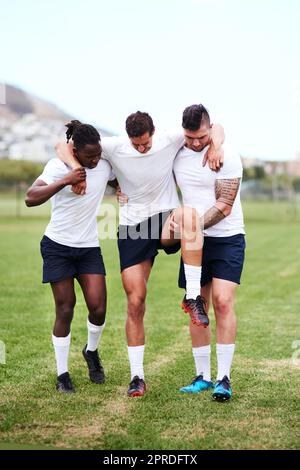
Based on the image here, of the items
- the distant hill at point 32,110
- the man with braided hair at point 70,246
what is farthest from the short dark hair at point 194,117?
the distant hill at point 32,110

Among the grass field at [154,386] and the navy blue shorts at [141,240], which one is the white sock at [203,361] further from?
the navy blue shorts at [141,240]

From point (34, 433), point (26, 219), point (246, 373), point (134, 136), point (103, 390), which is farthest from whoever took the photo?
point (26, 219)

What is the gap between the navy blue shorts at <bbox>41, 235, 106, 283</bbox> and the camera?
650cm

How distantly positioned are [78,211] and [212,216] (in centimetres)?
116

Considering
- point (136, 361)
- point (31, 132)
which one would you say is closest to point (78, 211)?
point (136, 361)

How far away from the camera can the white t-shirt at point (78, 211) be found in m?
6.41

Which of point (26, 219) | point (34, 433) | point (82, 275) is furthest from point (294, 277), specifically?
point (26, 219)

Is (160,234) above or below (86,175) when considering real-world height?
below

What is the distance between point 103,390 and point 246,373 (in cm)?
149

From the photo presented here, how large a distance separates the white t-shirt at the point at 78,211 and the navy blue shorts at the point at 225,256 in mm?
1000

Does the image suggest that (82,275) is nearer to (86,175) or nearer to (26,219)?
(86,175)

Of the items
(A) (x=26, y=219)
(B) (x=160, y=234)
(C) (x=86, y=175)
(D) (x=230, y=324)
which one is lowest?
(A) (x=26, y=219)

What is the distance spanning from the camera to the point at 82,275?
662cm

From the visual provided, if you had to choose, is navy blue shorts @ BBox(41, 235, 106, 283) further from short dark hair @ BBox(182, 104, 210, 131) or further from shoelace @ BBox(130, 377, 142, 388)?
short dark hair @ BBox(182, 104, 210, 131)
